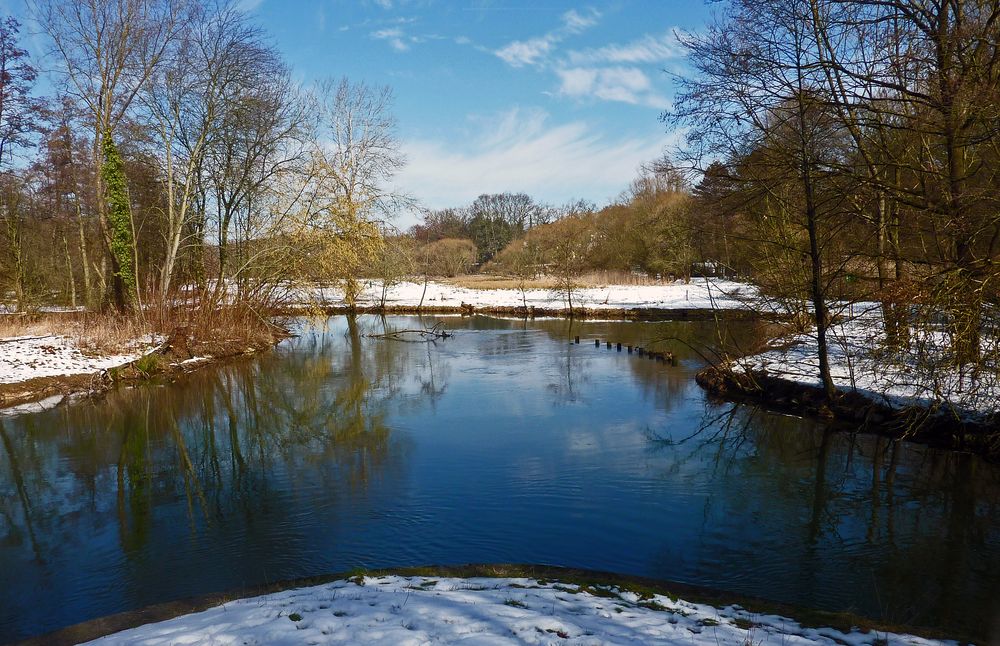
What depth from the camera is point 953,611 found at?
15.9 ft

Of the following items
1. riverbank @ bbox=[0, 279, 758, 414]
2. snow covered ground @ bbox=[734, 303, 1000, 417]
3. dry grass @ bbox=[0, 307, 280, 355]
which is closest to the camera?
snow covered ground @ bbox=[734, 303, 1000, 417]

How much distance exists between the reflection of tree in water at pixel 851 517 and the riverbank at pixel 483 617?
→ 0.96m

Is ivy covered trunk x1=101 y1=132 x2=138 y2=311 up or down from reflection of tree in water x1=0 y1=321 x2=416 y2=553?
up

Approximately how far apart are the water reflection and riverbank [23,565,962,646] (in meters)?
0.78

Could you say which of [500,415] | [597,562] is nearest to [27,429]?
[500,415]

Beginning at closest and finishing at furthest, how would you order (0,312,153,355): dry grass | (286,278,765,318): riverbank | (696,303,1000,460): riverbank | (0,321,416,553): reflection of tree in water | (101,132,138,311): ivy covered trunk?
(696,303,1000,460): riverbank, (0,321,416,553): reflection of tree in water, (0,312,153,355): dry grass, (101,132,138,311): ivy covered trunk, (286,278,765,318): riverbank

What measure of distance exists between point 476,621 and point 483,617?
3.7 inches

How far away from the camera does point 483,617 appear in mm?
3971

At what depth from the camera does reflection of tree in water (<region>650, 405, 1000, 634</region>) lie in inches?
205

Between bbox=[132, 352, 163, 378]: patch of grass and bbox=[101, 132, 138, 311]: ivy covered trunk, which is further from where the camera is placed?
bbox=[101, 132, 138, 311]: ivy covered trunk

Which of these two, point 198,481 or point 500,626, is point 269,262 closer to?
point 198,481

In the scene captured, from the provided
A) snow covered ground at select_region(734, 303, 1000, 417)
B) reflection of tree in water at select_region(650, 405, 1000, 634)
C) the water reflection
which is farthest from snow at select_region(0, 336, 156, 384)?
snow covered ground at select_region(734, 303, 1000, 417)

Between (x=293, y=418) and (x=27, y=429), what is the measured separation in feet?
14.3

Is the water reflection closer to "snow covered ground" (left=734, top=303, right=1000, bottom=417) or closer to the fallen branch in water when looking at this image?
"snow covered ground" (left=734, top=303, right=1000, bottom=417)
